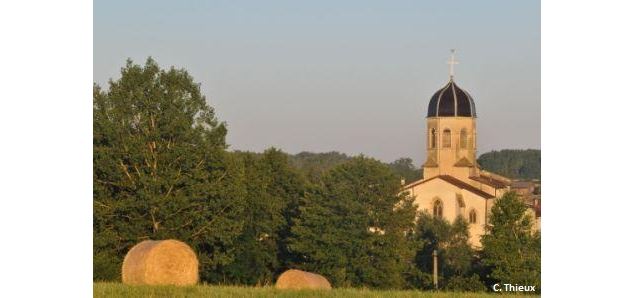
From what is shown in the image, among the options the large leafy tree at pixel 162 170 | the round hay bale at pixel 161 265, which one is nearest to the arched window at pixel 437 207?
the large leafy tree at pixel 162 170

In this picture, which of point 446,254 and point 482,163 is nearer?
point 446,254

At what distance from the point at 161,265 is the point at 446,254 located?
35.7 m

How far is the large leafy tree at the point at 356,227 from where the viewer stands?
155 feet

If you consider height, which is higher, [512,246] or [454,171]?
[454,171]

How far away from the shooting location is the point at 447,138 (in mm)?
81938

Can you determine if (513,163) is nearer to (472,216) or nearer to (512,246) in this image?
(512,246)

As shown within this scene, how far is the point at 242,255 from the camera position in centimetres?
4234

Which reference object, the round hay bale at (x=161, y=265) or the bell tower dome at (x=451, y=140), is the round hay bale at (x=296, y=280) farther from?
the bell tower dome at (x=451, y=140)

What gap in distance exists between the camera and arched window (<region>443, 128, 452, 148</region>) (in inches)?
3209

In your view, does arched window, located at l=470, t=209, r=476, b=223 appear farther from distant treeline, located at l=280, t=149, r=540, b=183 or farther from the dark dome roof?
the dark dome roof

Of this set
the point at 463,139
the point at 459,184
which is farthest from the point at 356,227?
the point at 463,139

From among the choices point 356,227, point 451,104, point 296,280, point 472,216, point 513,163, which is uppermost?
point 451,104

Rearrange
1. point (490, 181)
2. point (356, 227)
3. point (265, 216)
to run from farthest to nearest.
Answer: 1. point (490, 181)
2. point (356, 227)
3. point (265, 216)
